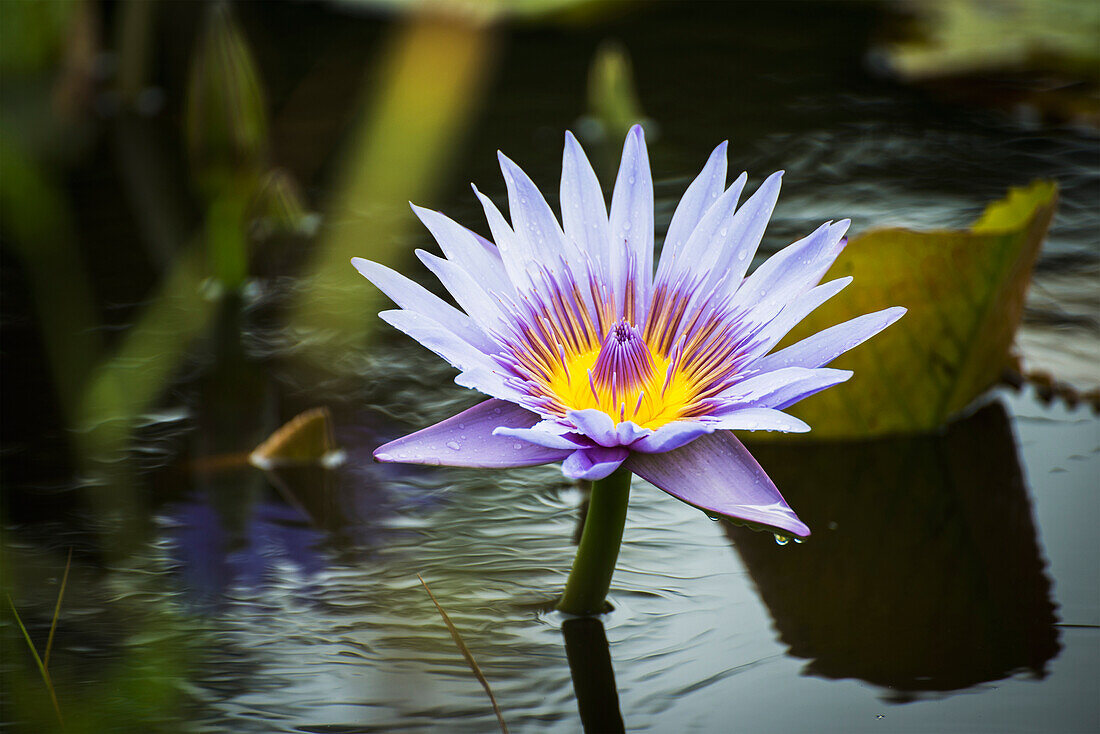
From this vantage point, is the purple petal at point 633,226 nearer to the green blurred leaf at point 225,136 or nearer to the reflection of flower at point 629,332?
the reflection of flower at point 629,332

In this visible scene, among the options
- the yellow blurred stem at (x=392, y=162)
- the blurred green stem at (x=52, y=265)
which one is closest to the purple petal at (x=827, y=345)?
the yellow blurred stem at (x=392, y=162)

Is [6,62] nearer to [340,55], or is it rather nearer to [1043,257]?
[340,55]

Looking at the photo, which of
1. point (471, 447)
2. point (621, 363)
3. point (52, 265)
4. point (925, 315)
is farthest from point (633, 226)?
point (52, 265)

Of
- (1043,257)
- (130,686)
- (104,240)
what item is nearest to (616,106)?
(1043,257)

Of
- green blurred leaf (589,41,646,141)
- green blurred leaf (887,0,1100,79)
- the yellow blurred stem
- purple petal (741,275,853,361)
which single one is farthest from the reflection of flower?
green blurred leaf (887,0,1100,79)

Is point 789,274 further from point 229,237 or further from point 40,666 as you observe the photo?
point 229,237

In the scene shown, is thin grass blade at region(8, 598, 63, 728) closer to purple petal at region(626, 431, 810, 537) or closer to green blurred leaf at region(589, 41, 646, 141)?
purple petal at region(626, 431, 810, 537)
